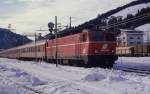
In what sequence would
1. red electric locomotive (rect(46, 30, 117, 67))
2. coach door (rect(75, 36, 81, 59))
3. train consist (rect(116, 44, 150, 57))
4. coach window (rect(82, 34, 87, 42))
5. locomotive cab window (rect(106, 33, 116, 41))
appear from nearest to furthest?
1. red electric locomotive (rect(46, 30, 117, 67))
2. locomotive cab window (rect(106, 33, 116, 41))
3. coach window (rect(82, 34, 87, 42))
4. coach door (rect(75, 36, 81, 59))
5. train consist (rect(116, 44, 150, 57))

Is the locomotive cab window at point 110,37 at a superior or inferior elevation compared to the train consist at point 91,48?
superior

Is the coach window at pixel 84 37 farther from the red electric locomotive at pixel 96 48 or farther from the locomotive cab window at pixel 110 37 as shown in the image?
the locomotive cab window at pixel 110 37

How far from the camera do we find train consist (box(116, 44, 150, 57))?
66.6 metres

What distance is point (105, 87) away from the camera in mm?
17844

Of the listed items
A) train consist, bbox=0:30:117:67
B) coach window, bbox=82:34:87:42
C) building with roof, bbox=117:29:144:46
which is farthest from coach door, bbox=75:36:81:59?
building with roof, bbox=117:29:144:46

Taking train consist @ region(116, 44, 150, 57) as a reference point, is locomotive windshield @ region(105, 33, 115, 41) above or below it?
above

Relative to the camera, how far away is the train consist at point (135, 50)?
66.6 metres

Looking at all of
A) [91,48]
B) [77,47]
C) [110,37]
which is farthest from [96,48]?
[77,47]

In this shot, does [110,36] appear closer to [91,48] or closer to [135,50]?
[91,48]

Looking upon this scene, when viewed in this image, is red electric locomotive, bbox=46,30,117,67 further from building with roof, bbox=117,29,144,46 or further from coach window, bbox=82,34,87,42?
building with roof, bbox=117,29,144,46

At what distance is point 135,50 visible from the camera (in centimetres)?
7256

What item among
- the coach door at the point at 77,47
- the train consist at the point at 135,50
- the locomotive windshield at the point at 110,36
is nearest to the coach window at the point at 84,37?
the coach door at the point at 77,47

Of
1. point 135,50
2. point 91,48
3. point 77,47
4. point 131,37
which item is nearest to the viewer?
point 91,48

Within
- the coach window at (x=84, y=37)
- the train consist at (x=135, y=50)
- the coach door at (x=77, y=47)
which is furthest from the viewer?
the train consist at (x=135, y=50)
